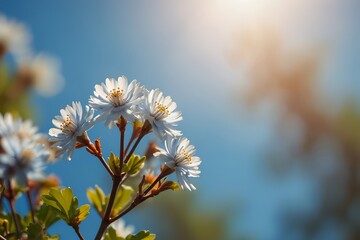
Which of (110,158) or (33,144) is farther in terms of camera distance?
(110,158)

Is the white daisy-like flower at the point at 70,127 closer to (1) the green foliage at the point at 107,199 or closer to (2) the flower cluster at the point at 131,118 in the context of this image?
(2) the flower cluster at the point at 131,118

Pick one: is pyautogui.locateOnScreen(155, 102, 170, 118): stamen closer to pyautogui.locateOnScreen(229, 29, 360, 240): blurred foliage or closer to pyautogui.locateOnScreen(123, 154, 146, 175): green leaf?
pyautogui.locateOnScreen(123, 154, 146, 175): green leaf

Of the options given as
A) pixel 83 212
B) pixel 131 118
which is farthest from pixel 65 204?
pixel 131 118

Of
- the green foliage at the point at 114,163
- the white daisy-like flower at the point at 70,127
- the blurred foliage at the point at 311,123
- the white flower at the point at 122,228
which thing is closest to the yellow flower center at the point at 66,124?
the white daisy-like flower at the point at 70,127

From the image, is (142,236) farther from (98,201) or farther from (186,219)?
(186,219)

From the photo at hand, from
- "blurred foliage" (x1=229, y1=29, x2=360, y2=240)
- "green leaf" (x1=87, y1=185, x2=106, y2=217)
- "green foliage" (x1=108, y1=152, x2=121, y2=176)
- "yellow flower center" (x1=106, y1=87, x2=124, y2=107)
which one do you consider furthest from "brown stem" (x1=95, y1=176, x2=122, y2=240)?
"blurred foliage" (x1=229, y1=29, x2=360, y2=240)

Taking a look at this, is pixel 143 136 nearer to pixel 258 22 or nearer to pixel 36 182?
pixel 36 182

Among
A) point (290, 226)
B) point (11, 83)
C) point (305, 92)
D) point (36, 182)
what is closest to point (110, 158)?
point (36, 182)

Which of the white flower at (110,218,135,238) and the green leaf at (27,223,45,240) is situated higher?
the white flower at (110,218,135,238)
